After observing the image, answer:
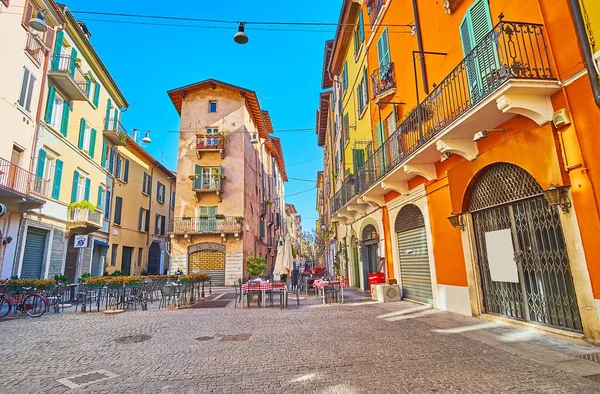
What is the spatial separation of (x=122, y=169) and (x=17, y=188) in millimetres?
12191

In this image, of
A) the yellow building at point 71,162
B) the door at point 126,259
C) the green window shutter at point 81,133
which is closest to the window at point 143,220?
the door at point 126,259

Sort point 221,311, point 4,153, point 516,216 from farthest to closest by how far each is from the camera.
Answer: point 4,153
point 221,311
point 516,216

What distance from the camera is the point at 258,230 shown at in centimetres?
2973

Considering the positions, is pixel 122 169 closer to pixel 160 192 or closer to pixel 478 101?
pixel 160 192

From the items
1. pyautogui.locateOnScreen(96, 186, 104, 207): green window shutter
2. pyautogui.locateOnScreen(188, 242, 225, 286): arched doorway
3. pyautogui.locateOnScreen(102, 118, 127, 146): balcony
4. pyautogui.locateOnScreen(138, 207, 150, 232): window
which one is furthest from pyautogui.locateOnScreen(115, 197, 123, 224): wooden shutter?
pyautogui.locateOnScreen(188, 242, 225, 286): arched doorway

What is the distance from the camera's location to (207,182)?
23.9 m

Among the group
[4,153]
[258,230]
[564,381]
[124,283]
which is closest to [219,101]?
[258,230]

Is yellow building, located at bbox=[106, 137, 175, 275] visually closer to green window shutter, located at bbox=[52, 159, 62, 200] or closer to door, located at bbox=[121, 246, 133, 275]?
door, located at bbox=[121, 246, 133, 275]

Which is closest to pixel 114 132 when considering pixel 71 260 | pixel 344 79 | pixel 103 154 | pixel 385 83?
pixel 103 154

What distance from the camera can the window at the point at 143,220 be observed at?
1035 inches

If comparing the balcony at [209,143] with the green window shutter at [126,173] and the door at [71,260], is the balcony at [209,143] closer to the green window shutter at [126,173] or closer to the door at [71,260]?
the green window shutter at [126,173]

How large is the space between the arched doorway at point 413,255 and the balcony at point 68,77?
52.4ft

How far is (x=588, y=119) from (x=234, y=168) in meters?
21.8

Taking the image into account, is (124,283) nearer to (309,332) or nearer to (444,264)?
(309,332)
